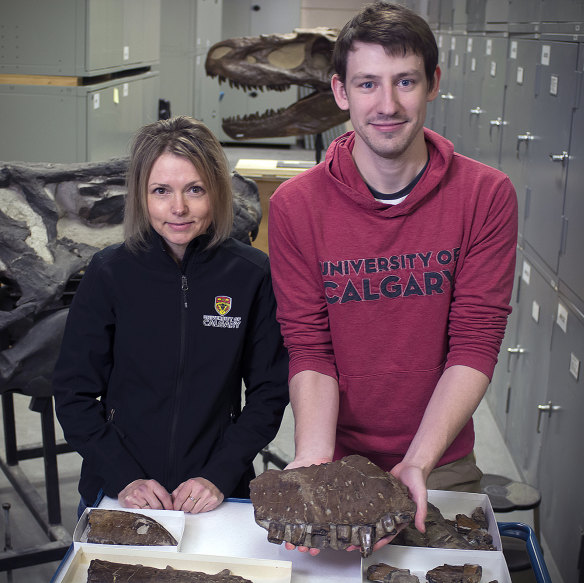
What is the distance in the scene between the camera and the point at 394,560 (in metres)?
1.65

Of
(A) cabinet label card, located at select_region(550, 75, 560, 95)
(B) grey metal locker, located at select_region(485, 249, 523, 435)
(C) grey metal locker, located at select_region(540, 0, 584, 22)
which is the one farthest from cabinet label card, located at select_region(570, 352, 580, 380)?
(C) grey metal locker, located at select_region(540, 0, 584, 22)

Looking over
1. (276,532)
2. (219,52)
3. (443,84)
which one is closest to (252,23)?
(443,84)

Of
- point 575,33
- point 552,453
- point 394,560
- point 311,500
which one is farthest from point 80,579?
point 575,33

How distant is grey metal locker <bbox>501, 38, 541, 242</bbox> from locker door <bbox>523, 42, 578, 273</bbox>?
10 cm

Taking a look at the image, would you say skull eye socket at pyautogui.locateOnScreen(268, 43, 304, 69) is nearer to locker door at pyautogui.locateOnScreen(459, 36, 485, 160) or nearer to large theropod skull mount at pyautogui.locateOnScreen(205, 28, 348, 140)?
large theropod skull mount at pyautogui.locateOnScreen(205, 28, 348, 140)

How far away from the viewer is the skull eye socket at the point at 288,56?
516 centimetres

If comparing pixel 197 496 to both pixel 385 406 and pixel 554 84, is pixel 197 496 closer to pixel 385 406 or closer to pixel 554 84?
pixel 385 406

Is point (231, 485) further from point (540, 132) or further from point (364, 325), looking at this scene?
point (540, 132)

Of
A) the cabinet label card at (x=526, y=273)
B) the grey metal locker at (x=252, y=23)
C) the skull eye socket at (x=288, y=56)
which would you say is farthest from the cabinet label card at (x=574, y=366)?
the grey metal locker at (x=252, y=23)

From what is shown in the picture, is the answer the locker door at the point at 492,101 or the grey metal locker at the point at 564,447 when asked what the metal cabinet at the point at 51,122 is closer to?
the locker door at the point at 492,101

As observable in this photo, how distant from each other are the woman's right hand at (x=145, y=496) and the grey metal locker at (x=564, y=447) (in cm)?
192

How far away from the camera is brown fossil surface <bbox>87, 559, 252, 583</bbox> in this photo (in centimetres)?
154

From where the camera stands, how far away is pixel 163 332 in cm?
212

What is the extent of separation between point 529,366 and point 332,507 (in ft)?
9.62
